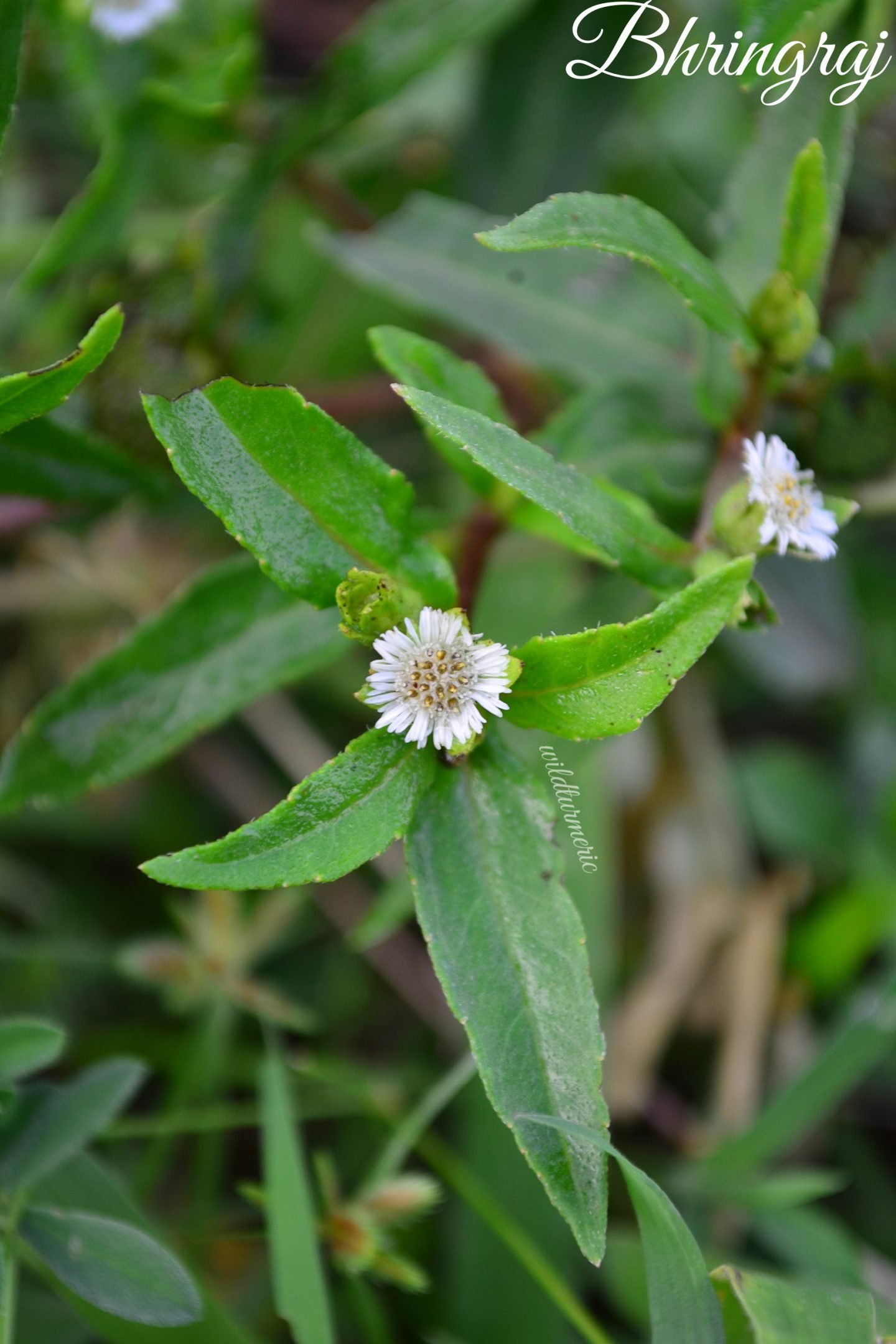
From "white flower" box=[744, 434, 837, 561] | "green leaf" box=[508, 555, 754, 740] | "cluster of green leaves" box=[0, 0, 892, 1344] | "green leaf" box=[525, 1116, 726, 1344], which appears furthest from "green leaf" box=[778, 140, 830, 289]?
"green leaf" box=[525, 1116, 726, 1344]

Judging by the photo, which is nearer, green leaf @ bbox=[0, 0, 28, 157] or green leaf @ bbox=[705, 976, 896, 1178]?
green leaf @ bbox=[0, 0, 28, 157]

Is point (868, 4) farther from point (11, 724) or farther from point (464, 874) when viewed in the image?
point (11, 724)

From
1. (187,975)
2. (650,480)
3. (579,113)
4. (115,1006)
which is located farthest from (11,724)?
(579,113)

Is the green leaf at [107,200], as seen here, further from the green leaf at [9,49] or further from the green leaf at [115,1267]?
the green leaf at [115,1267]

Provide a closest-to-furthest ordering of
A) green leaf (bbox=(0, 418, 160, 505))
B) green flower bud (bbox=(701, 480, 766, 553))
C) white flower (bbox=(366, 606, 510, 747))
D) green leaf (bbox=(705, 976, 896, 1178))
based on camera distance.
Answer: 1. white flower (bbox=(366, 606, 510, 747))
2. green flower bud (bbox=(701, 480, 766, 553))
3. green leaf (bbox=(0, 418, 160, 505))
4. green leaf (bbox=(705, 976, 896, 1178))

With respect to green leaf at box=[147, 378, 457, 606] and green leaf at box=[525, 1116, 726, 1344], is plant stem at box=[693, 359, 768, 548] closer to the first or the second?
green leaf at box=[147, 378, 457, 606]

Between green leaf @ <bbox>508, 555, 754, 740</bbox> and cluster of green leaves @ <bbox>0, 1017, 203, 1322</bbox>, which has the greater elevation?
green leaf @ <bbox>508, 555, 754, 740</bbox>
